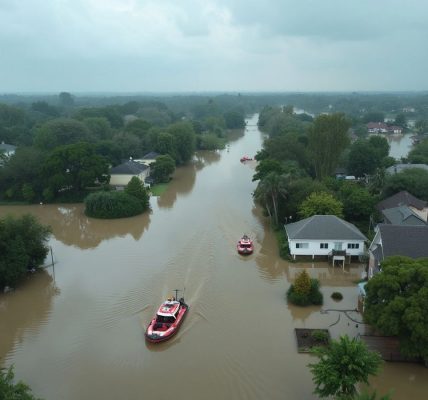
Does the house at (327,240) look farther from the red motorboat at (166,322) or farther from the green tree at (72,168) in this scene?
the green tree at (72,168)

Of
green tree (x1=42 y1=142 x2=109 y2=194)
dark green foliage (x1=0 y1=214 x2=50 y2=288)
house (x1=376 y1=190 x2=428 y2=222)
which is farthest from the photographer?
green tree (x1=42 y1=142 x2=109 y2=194)

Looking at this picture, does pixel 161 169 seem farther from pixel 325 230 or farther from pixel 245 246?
pixel 325 230

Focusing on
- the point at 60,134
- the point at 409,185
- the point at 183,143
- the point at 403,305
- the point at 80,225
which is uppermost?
the point at 60,134

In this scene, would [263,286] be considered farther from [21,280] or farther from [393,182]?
[393,182]

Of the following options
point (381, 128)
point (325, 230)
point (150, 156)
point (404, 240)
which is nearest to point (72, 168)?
point (150, 156)

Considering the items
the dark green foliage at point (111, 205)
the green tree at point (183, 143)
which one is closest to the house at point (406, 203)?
the dark green foliage at point (111, 205)

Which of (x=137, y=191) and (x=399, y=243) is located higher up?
(x=399, y=243)

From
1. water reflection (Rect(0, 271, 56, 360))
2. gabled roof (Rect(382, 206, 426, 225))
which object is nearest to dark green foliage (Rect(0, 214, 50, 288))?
water reflection (Rect(0, 271, 56, 360))

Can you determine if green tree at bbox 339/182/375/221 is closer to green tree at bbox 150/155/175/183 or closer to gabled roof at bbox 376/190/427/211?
gabled roof at bbox 376/190/427/211
